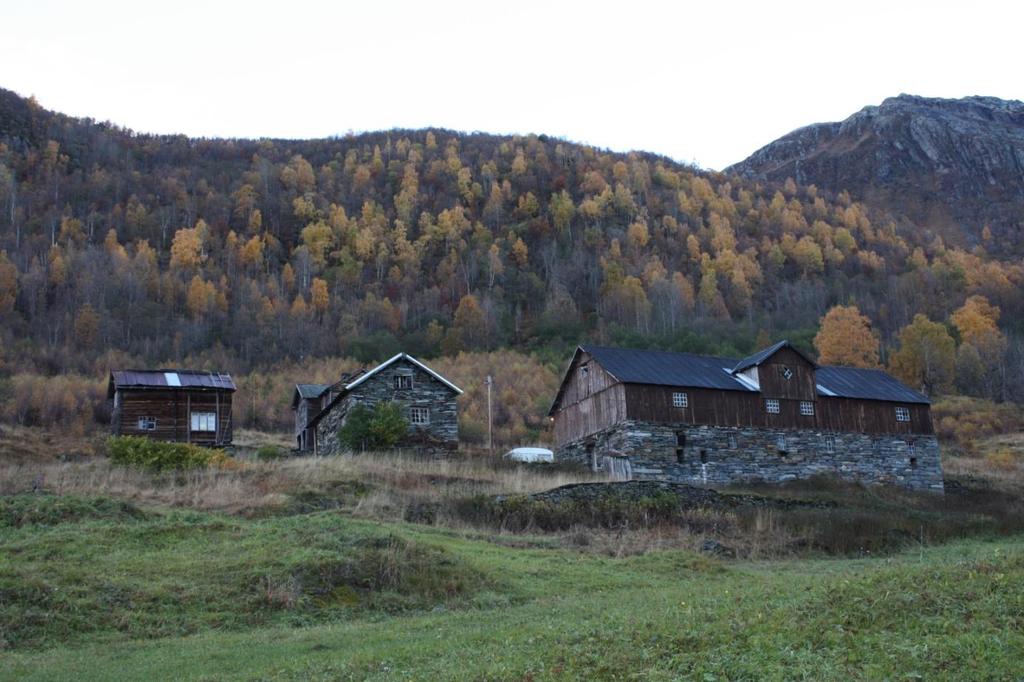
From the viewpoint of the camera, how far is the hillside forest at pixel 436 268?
94250 millimetres

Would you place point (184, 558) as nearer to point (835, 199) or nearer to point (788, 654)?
point (788, 654)

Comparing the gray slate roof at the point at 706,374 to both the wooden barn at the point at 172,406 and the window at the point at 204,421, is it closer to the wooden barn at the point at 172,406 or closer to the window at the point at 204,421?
the wooden barn at the point at 172,406

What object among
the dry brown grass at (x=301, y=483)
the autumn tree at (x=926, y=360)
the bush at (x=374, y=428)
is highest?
the autumn tree at (x=926, y=360)

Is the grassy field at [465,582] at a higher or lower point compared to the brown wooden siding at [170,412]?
lower

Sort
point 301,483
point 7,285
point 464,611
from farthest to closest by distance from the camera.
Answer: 1. point 7,285
2. point 301,483
3. point 464,611

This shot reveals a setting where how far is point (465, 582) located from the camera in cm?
2111

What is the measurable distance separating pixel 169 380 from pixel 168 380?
2.8 inches

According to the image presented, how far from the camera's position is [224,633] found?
687 inches

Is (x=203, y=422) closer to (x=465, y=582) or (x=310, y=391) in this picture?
(x=310, y=391)

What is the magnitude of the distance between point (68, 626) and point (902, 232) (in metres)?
168

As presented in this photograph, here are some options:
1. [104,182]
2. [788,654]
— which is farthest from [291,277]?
[788,654]

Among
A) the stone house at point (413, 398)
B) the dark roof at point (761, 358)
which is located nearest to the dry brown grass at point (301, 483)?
the stone house at point (413, 398)

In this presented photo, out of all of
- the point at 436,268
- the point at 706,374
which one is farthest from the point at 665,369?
the point at 436,268

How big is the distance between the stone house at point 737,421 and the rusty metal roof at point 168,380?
19345mm
